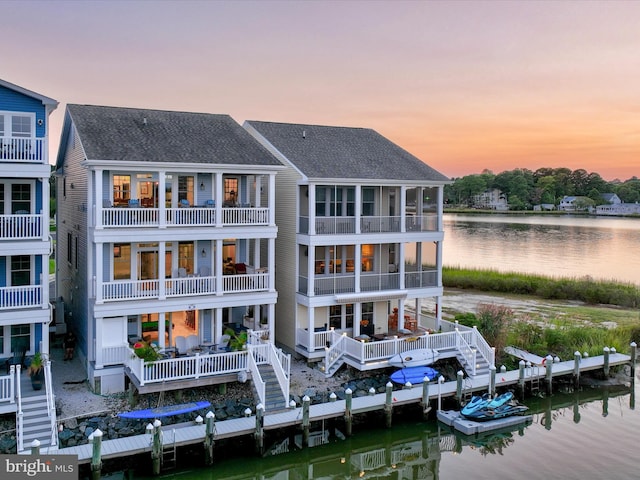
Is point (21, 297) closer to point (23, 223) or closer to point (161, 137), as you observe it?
point (23, 223)

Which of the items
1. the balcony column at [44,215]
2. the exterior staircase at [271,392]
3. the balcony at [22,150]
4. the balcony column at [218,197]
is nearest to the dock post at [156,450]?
the exterior staircase at [271,392]

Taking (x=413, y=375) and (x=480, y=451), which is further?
(x=413, y=375)

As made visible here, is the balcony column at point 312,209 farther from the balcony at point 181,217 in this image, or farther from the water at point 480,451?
the water at point 480,451

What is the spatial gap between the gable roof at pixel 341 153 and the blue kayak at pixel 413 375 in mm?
8511

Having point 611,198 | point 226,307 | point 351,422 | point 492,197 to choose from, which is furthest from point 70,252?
point 611,198

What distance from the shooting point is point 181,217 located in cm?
2222

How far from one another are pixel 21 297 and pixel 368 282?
1425 cm

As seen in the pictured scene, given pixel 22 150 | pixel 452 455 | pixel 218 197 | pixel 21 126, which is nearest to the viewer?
pixel 22 150

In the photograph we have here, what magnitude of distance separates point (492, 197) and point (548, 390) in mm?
177002

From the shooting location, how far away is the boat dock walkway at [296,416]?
16.9m

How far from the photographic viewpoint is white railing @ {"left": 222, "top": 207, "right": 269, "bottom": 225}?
23.4m

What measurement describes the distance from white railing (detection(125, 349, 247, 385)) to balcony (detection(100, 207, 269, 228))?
4.71m

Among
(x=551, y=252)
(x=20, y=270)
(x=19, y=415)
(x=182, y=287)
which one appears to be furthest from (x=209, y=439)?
(x=551, y=252)

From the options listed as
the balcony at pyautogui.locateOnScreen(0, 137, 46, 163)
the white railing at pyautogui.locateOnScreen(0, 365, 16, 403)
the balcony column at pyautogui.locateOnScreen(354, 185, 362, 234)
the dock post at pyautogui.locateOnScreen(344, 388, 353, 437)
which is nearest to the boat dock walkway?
the dock post at pyautogui.locateOnScreen(344, 388, 353, 437)
